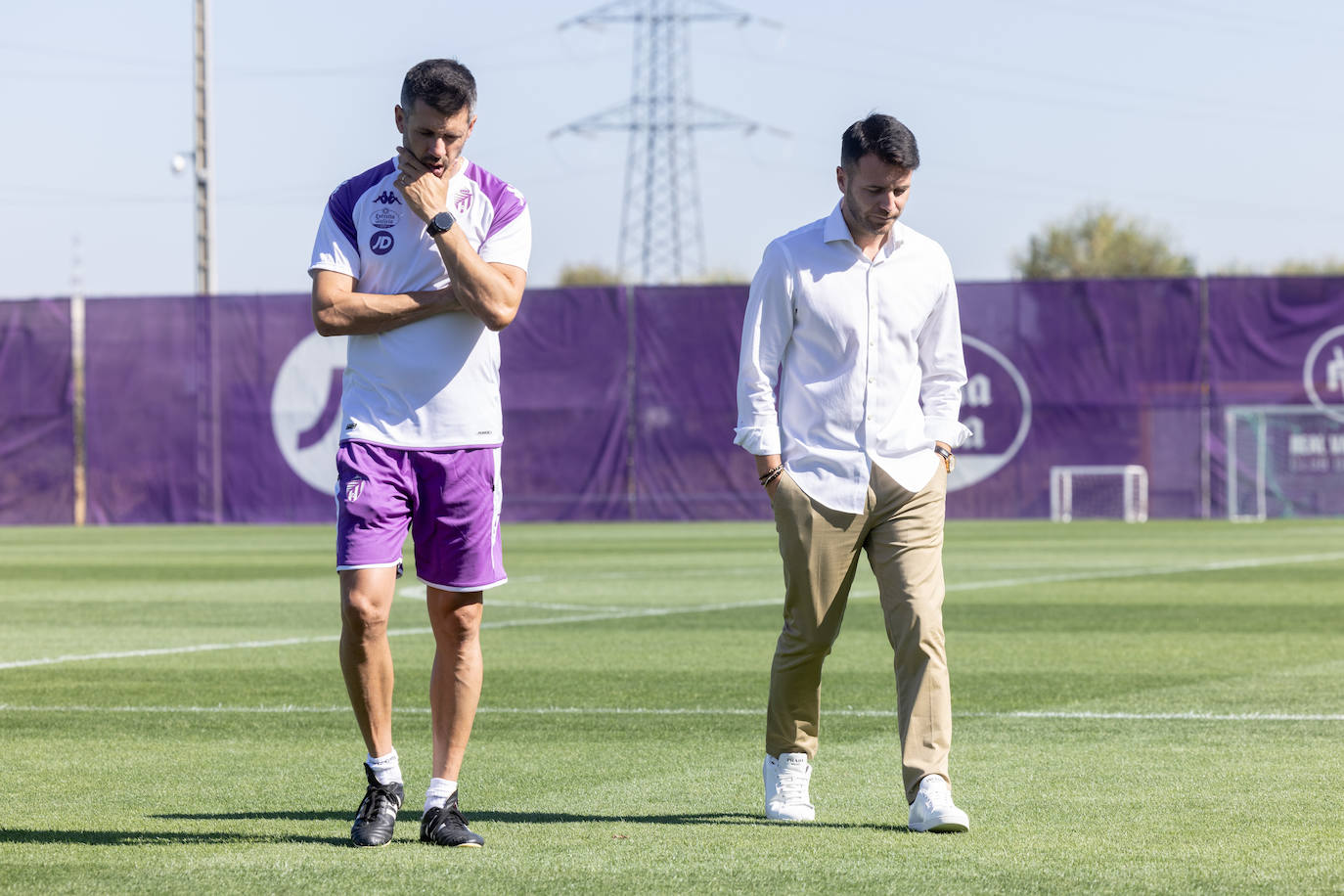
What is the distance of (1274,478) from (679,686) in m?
20.4

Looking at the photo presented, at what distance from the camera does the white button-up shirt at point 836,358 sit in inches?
211

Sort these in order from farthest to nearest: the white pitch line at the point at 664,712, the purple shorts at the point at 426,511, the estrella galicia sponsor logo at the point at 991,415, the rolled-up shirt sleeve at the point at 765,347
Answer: the estrella galicia sponsor logo at the point at 991,415 → the white pitch line at the point at 664,712 → the rolled-up shirt sleeve at the point at 765,347 → the purple shorts at the point at 426,511

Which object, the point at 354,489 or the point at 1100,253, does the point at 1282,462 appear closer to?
the point at 354,489

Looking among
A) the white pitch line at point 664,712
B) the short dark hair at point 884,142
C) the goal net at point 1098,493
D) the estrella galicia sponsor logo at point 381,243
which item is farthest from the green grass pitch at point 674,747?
the goal net at point 1098,493

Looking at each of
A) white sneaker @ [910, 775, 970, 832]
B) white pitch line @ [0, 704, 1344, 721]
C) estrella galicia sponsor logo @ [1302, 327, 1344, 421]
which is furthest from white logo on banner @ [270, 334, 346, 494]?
white sneaker @ [910, 775, 970, 832]

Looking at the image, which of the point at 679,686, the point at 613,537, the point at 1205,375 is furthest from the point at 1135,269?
the point at 679,686

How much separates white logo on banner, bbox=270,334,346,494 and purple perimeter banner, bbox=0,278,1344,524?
0.11 feet

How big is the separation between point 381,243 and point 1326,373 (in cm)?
2458

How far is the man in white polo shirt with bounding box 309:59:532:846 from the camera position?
5039 mm

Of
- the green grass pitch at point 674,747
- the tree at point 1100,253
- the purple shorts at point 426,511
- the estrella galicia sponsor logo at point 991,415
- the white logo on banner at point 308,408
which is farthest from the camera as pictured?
the tree at point 1100,253

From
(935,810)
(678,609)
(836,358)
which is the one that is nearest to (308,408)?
(678,609)

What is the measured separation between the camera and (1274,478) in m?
27.1

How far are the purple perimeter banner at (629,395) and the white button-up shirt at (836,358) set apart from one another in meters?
22.2

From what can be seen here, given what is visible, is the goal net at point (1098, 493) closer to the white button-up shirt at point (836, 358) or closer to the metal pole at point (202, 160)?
the metal pole at point (202, 160)
